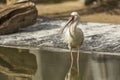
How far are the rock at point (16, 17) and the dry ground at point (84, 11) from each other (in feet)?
10.6

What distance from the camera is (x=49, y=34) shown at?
39.4ft

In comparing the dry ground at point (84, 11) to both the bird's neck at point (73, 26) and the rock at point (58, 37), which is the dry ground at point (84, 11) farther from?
the bird's neck at point (73, 26)

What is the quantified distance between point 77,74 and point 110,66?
90 centimetres

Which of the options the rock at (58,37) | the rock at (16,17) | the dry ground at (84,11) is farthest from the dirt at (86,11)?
the rock at (16,17)

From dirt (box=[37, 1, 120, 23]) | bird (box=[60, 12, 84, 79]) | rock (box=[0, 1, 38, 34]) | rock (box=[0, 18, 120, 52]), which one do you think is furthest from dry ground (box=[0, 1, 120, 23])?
bird (box=[60, 12, 84, 79])

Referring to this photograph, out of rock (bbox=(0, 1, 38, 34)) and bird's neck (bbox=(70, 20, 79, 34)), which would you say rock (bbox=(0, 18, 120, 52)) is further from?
bird's neck (bbox=(70, 20, 79, 34))

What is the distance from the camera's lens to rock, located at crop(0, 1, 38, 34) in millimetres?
12072

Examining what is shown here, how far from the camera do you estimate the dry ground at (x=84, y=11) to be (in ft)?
49.5

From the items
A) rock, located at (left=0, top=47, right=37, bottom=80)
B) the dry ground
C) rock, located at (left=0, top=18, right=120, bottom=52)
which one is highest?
rock, located at (left=0, top=47, right=37, bottom=80)

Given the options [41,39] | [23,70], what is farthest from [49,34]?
[23,70]

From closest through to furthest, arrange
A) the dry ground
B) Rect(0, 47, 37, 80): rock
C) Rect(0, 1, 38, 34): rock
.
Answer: Rect(0, 47, 37, 80): rock, Rect(0, 1, 38, 34): rock, the dry ground

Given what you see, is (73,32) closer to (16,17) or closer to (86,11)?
(16,17)

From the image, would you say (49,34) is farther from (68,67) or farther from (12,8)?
(68,67)

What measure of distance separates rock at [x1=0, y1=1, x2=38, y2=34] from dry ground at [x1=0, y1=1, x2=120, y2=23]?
3.22m
